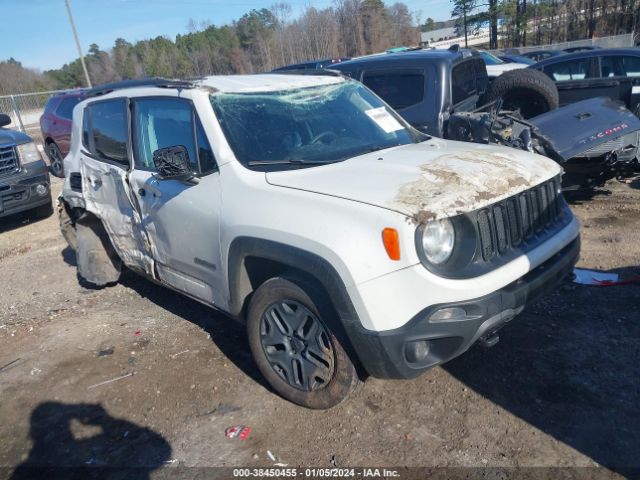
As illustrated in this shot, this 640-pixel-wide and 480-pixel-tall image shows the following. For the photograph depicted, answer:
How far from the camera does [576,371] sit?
3.32 m

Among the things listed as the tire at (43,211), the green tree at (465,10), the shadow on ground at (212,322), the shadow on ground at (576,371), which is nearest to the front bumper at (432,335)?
the shadow on ground at (576,371)

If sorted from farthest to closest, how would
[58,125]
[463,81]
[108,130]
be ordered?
1. [58,125]
2. [463,81]
3. [108,130]

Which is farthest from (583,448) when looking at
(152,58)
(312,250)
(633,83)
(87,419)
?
(152,58)

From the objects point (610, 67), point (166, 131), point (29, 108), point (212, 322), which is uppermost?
point (29, 108)

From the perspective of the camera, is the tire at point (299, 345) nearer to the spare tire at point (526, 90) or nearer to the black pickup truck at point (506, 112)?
the black pickup truck at point (506, 112)

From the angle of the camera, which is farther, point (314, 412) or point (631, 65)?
point (631, 65)

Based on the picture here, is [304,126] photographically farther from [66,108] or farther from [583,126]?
[66,108]

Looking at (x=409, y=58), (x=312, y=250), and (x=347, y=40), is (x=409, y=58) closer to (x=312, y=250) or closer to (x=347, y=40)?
(x=312, y=250)

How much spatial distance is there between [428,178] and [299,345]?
120 cm

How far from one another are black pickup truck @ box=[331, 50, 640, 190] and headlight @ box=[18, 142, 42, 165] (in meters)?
4.87

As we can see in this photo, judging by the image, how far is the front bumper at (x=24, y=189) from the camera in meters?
7.76

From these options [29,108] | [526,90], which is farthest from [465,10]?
[526,90]

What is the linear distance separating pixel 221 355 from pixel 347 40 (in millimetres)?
60120

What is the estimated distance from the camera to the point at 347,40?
59375mm
